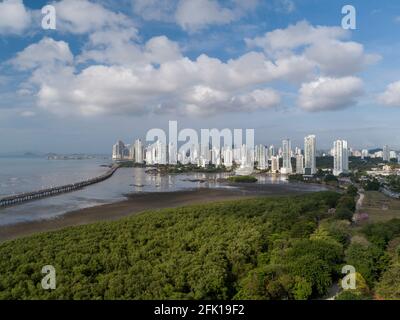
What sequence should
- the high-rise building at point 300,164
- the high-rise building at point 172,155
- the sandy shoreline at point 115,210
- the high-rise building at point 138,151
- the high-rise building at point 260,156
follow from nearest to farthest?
the sandy shoreline at point 115,210, the high-rise building at point 300,164, the high-rise building at point 172,155, the high-rise building at point 260,156, the high-rise building at point 138,151

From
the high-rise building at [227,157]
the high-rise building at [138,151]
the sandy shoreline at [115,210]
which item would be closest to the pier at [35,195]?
the sandy shoreline at [115,210]

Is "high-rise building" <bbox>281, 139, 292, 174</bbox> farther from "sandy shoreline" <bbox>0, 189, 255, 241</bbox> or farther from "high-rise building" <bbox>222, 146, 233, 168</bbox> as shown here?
"sandy shoreline" <bbox>0, 189, 255, 241</bbox>

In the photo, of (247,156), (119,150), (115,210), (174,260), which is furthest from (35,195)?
(119,150)

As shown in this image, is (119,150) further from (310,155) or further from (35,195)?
(35,195)

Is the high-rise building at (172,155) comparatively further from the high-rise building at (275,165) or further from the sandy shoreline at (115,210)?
the sandy shoreline at (115,210)

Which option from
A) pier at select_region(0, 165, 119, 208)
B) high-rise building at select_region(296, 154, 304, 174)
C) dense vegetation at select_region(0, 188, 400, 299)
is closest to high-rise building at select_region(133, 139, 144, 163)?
high-rise building at select_region(296, 154, 304, 174)
